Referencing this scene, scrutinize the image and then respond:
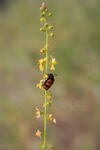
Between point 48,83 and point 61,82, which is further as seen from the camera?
point 61,82

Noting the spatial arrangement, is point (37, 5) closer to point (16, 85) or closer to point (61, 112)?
point (16, 85)

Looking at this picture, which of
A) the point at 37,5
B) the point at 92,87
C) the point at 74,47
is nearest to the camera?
the point at 92,87

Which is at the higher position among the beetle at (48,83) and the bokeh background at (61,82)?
the bokeh background at (61,82)

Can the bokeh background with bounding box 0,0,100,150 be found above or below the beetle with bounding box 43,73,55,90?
above

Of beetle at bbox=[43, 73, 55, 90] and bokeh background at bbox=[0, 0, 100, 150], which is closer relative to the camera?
beetle at bbox=[43, 73, 55, 90]

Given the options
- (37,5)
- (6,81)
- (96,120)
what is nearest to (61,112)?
(96,120)

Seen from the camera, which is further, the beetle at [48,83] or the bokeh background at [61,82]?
the bokeh background at [61,82]

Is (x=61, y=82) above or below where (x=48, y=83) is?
above

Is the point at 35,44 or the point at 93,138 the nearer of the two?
the point at 93,138
